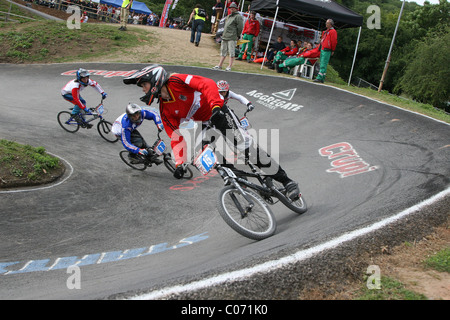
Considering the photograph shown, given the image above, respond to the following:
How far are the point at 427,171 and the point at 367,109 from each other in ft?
19.2

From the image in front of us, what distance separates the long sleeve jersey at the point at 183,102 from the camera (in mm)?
6152

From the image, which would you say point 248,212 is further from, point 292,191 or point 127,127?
point 127,127

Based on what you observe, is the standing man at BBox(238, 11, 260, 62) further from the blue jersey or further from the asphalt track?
the blue jersey

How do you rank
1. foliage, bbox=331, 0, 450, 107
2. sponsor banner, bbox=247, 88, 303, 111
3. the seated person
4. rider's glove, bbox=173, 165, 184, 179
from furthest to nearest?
1. foliage, bbox=331, 0, 450, 107
2. the seated person
3. sponsor banner, bbox=247, 88, 303, 111
4. rider's glove, bbox=173, 165, 184, 179

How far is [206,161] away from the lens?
17.7ft

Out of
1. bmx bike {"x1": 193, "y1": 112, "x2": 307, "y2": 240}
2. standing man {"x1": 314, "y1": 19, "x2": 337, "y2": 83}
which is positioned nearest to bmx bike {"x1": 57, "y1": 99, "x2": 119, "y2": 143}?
bmx bike {"x1": 193, "y1": 112, "x2": 307, "y2": 240}

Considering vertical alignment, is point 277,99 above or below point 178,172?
above

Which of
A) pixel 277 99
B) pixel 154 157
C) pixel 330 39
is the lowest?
pixel 154 157

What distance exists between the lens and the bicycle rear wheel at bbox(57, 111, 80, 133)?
44.5 feet

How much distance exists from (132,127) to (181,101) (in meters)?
3.96

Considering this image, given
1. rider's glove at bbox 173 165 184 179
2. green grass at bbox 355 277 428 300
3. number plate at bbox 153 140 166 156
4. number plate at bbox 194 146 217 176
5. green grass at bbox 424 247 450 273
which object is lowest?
number plate at bbox 153 140 166 156

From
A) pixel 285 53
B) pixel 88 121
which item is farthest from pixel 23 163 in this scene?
pixel 285 53

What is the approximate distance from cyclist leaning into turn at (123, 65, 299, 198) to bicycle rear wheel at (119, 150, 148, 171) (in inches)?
146
